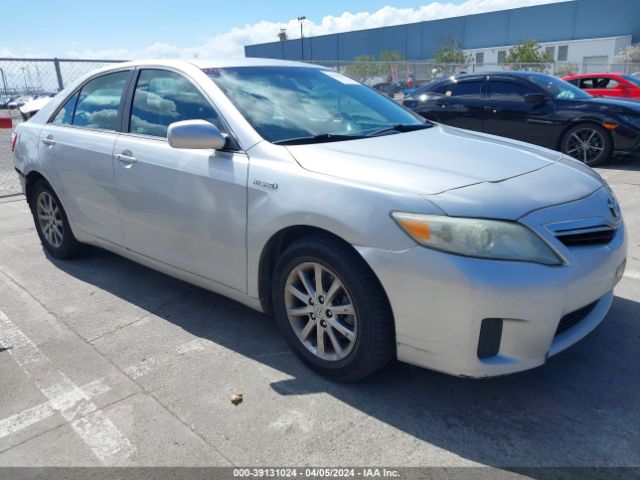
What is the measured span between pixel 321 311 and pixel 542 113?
7277 mm

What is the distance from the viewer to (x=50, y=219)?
4.63 meters

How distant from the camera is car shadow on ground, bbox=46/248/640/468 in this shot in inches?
87.7

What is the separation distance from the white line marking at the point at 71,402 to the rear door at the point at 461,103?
801cm

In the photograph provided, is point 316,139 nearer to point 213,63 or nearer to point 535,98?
point 213,63

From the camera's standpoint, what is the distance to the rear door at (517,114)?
335 inches

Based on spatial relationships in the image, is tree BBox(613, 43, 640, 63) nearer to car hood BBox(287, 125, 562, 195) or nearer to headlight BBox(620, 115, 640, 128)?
headlight BBox(620, 115, 640, 128)

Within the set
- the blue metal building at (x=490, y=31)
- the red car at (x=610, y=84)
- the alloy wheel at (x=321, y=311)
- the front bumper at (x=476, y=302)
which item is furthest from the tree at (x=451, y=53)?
the front bumper at (x=476, y=302)

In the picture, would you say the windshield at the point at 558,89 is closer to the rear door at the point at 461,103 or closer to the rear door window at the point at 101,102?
the rear door at the point at 461,103

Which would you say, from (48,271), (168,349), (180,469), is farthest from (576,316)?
(48,271)

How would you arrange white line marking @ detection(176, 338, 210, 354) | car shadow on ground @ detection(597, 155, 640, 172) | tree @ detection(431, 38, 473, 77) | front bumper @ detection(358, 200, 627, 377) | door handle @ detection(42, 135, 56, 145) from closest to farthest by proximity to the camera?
front bumper @ detection(358, 200, 627, 377), white line marking @ detection(176, 338, 210, 354), door handle @ detection(42, 135, 56, 145), car shadow on ground @ detection(597, 155, 640, 172), tree @ detection(431, 38, 473, 77)

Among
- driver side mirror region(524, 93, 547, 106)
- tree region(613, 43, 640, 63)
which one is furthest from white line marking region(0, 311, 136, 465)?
tree region(613, 43, 640, 63)

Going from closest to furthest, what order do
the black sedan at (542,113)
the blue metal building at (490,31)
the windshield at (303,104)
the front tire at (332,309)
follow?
the front tire at (332,309) < the windshield at (303,104) < the black sedan at (542,113) < the blue metal building at (490,31)

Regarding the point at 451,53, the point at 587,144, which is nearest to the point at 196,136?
the point at 587,144

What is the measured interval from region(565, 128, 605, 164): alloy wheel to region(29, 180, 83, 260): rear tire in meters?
7.39
